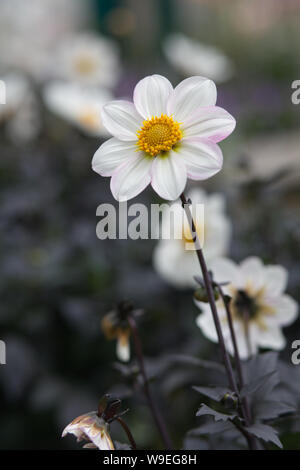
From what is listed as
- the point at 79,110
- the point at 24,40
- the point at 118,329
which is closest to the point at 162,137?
the point at 118,329

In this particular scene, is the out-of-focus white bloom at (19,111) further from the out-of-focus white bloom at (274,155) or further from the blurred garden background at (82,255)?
the out-of-focus white bloom at (274,155)

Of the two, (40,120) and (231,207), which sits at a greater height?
(40,120)

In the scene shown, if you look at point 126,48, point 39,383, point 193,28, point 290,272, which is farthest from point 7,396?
point 193,28

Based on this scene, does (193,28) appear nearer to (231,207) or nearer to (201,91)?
(231,207)

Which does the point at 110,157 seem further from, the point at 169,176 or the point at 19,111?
the point at 19,111

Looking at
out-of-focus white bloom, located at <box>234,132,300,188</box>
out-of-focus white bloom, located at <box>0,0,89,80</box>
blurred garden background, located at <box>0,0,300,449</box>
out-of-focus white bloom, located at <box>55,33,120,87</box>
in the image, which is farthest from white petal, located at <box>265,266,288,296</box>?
out-of-focus white bloom, located at <box>0,0,89,80</box>
